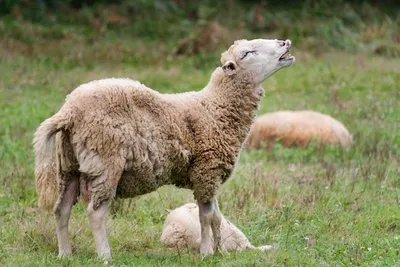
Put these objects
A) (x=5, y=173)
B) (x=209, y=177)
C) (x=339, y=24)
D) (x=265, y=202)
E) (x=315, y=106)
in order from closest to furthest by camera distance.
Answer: (x=209, y=177) → (x=265, y=202) → (x=5, y=173) → (x=315, y=106) → (x=339, y=24)

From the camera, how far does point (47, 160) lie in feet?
22.5

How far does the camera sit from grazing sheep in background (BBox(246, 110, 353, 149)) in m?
11.9

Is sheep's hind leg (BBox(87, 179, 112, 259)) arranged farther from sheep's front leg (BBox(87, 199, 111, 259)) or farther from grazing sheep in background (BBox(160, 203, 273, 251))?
grazing sheep in background (BBox(160, 203, 273, 251))

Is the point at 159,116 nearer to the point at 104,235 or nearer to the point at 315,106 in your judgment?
the point at 104,235

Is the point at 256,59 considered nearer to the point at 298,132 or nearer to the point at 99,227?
the point at 99,227

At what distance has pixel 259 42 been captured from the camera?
7.67m

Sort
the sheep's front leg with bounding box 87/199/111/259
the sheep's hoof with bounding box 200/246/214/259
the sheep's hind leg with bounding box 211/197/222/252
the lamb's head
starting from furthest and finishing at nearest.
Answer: the lamb's head < the sheep's hind leg with bounding box 211/197/222/252 < the sheep's hoof with bounding box 200/246/214/259 < the sheep's front leg with bounding box 87/199/111/259

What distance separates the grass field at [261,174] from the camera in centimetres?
731

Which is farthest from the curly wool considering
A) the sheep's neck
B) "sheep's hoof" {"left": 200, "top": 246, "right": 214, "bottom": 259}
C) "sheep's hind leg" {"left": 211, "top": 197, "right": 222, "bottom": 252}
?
"sheep's hoof" {"left": 200, "top": 246, "right": 214, "bottom": 259}

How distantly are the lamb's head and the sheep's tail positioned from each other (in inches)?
67.9

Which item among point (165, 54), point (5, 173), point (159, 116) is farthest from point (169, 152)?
point (165, 54)

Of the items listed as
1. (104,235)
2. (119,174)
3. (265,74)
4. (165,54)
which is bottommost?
(165,54)

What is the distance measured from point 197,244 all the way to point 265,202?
4.76 ft

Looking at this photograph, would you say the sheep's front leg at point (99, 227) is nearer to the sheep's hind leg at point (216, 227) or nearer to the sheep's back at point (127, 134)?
the sheep's back at point (127, 134)
